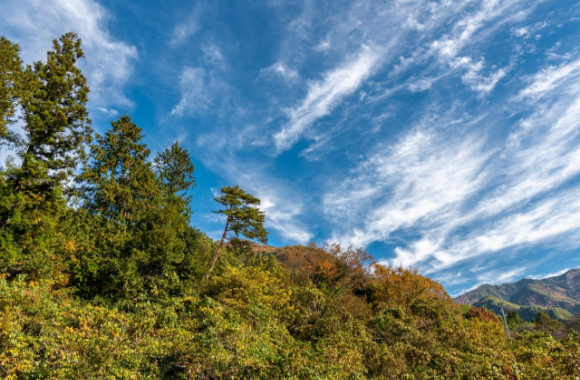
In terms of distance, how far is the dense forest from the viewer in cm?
789

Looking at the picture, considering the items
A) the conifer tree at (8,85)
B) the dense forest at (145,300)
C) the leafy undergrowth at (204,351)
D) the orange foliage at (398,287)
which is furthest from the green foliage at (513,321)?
the conifer tree at (8,85)

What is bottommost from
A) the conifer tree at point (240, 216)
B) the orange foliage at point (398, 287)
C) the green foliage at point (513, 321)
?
the green foliage at point (513, 321)

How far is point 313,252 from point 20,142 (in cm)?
2885

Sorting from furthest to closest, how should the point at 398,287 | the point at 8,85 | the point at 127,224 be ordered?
the point at 398,287 → the point at 127,224 → the point at 8,85

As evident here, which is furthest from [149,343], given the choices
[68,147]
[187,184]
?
[187,184]

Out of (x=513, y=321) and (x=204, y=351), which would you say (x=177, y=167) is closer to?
(x=204, y=351)

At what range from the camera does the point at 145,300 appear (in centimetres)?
1661

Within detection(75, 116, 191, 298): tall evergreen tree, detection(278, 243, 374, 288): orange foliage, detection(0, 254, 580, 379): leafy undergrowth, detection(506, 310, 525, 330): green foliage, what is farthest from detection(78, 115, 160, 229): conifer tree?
detection(506, 310, 525, 330): green foliage

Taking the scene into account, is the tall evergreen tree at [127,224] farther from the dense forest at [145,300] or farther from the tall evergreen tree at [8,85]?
the tall evergreen tree at [8,85]

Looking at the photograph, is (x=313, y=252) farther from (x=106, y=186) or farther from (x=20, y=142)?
(x=20, y=142)

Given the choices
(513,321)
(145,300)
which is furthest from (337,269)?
(513,321)

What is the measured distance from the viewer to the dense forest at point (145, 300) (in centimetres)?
789

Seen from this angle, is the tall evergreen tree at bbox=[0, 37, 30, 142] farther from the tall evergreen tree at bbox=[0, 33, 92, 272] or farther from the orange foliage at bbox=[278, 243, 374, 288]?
the orange foliage at bbox=[278, 243, 374, 288]

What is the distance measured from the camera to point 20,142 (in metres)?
16.6
